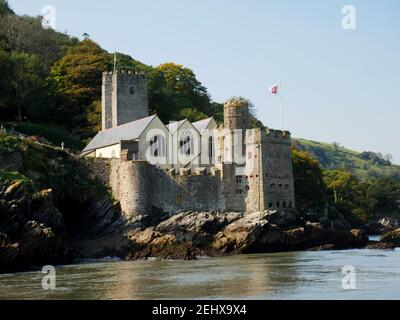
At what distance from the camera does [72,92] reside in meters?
73.9

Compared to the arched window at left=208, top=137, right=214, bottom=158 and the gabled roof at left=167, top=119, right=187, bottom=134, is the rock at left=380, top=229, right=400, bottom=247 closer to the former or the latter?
the arched window at left=208, top=137, right=214, bottom=158

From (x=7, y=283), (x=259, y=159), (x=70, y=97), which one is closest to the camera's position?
(x=7, y=283)

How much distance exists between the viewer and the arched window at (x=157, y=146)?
58.8m

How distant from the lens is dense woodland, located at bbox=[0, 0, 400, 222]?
69.2m

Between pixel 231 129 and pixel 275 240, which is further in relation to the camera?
pixel 231 129

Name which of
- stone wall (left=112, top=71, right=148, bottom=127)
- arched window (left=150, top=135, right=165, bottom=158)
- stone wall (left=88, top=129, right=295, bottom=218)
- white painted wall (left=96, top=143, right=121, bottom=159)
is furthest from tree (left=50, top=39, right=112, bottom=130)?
stone wall (left=88, top=129, right=295, bottom=218)

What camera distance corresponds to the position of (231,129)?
5744cm

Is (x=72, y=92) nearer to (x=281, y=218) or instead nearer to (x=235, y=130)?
(x=235, y=130)

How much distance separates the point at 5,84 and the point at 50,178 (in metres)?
18.3

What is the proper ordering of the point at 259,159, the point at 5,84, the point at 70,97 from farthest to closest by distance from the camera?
the point at 70,97
the point at 5,84
the point at 259,159

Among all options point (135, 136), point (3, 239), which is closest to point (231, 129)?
point (135, 136)

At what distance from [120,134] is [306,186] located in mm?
19868

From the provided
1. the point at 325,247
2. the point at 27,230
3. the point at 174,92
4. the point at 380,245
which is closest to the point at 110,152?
the point at 27,230

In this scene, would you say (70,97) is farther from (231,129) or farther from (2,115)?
(231,129)
